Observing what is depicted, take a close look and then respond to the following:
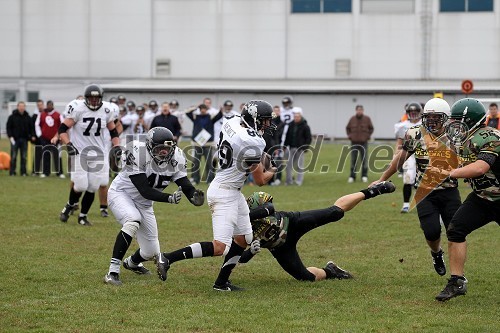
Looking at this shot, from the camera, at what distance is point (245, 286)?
7.45 m

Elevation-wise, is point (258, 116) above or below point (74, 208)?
above

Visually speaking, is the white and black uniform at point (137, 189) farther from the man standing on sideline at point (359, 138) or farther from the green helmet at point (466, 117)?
the man standing on sideline at point (359, 138)

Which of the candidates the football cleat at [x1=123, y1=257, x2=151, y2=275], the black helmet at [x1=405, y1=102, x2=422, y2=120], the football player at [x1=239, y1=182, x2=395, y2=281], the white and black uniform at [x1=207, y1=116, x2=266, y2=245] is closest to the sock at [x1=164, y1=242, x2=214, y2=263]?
the white and black uniform at [x1=207, y1=116, x2=266, y2=245]

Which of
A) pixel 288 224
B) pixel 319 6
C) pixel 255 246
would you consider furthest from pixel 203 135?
pixel 319 6

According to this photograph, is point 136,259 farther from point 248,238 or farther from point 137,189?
point 248,238

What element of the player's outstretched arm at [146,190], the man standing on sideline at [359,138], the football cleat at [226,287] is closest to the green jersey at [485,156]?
the football cleat at [226,287]

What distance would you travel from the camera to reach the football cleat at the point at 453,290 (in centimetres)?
663

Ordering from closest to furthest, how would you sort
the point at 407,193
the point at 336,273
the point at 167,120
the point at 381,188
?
1. the point at 381,188
2. the point at 336,273
3. the point at 407,193
4. the point at 167,120

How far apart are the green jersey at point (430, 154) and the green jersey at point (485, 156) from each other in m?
1.10

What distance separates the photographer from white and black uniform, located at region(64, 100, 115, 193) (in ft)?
36.4

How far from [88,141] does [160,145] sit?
4328 mm

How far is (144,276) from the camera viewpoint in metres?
7.84

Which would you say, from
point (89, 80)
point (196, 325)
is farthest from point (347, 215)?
point (89, 80)

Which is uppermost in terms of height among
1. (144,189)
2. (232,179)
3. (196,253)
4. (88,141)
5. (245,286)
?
(88,141)
